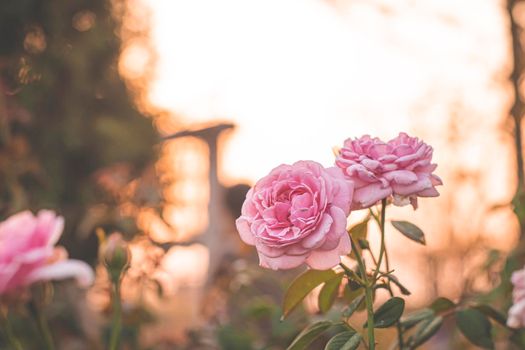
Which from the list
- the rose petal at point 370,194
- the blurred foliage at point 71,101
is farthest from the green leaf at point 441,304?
the blurred foliage at point 71,101

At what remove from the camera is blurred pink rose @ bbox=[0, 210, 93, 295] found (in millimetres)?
577

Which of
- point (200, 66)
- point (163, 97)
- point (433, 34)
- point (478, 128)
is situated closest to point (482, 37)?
point (433, 34)

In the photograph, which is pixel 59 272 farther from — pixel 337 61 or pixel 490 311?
pixel 337 61

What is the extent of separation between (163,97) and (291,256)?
227 cm

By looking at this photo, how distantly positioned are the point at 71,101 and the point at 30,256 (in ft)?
6.70

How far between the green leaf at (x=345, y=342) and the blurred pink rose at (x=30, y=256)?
0.25m

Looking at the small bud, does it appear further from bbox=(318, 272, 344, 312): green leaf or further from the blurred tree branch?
the blurred tree branch

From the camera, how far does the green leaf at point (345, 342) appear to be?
0.46 m

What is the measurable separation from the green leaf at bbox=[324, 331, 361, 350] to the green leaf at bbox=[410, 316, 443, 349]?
6.4 inches

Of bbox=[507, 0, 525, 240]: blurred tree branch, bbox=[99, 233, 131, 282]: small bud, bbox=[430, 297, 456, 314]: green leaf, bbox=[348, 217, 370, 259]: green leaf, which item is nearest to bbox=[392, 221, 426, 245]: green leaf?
bbox=[348, 217, 370, 259]: green leaf

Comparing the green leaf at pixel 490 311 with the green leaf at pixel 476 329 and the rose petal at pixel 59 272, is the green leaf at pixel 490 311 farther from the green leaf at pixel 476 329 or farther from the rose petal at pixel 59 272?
the rose petal at pixel 59 272

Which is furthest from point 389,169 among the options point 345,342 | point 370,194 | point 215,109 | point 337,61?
point 215,109

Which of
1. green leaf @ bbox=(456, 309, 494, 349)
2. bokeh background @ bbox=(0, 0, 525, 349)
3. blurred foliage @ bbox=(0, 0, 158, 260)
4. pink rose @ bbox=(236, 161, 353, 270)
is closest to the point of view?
pink rose @ bbox=(236, 161, 353, 270)

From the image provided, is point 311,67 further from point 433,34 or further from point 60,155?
point 60,155
